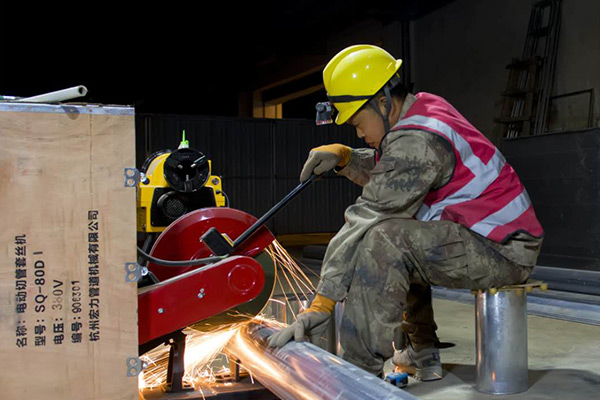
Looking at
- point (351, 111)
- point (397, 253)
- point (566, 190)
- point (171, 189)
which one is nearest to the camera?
point (397, 253)

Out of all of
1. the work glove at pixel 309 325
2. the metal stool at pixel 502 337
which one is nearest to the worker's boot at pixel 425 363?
the metal stool at pixel 502 337

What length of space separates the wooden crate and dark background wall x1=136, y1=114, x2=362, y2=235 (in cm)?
912

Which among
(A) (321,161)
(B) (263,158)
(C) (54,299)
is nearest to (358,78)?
(A) (321,161)

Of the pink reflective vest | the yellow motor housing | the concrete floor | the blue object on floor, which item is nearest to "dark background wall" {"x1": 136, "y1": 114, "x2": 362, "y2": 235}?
the yellow motor housing

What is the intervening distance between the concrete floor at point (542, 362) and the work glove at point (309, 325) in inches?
20.2

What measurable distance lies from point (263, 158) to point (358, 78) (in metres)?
9.26

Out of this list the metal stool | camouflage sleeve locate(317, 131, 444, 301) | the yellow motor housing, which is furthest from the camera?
the yellow motor housing

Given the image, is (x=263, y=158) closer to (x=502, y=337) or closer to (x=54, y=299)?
(x=502, y=337)

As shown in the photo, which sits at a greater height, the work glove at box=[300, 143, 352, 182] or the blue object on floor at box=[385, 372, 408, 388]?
the work glove at box=[300, 143, 352, 182]

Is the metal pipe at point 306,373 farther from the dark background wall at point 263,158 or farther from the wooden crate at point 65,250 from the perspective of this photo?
the dark background wall at point 263,158

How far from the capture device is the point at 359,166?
9.48 ft

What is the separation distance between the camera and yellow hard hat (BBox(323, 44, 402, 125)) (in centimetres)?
239

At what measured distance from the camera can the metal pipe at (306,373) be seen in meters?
1.72

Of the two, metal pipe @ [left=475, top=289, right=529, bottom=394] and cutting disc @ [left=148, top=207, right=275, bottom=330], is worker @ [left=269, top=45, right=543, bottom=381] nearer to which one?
metal pipe @ [left=475, top=289, right=529, bottom=394]
